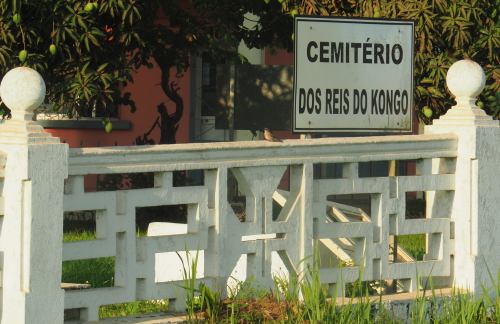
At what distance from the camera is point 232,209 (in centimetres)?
753

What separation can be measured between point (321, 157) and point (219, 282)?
95 centimetres

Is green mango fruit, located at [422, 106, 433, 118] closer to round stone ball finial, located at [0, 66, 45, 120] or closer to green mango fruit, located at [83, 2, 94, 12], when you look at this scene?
green mango fruit, located at [83, 2, 94, 12]

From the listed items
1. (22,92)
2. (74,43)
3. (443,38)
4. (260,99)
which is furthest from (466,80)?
(74,43)

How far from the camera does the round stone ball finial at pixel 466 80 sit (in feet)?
27.6

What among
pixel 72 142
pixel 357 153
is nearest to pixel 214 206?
pixel 357 153

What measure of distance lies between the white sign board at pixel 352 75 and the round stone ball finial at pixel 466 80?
34 cm

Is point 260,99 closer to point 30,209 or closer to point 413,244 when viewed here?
point 413,244

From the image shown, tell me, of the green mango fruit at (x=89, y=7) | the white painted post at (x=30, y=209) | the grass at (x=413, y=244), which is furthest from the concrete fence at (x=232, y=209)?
the grass at (x=413, y=244)

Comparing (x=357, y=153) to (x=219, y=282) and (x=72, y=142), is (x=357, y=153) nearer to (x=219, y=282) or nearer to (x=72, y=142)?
(x=219, y=282)

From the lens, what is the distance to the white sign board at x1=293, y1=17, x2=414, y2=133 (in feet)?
27.2

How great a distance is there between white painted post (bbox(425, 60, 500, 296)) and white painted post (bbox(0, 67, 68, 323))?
113 inches

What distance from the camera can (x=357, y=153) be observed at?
795cm

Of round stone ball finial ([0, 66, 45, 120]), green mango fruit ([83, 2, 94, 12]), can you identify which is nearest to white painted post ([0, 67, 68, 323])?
round stone ball finial ([0, 66, 45, 120])

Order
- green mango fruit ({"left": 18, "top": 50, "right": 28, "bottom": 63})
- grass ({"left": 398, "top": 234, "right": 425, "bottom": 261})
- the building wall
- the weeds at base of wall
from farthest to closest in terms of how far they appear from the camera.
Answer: the building wall, grass ({"left": 398, "top": 234, "right": 425, "bottom": 261}), green mango fruit ({"left": 18, "top": 50, "right": 28, "bottom": 63}), the weeds at base of wall
